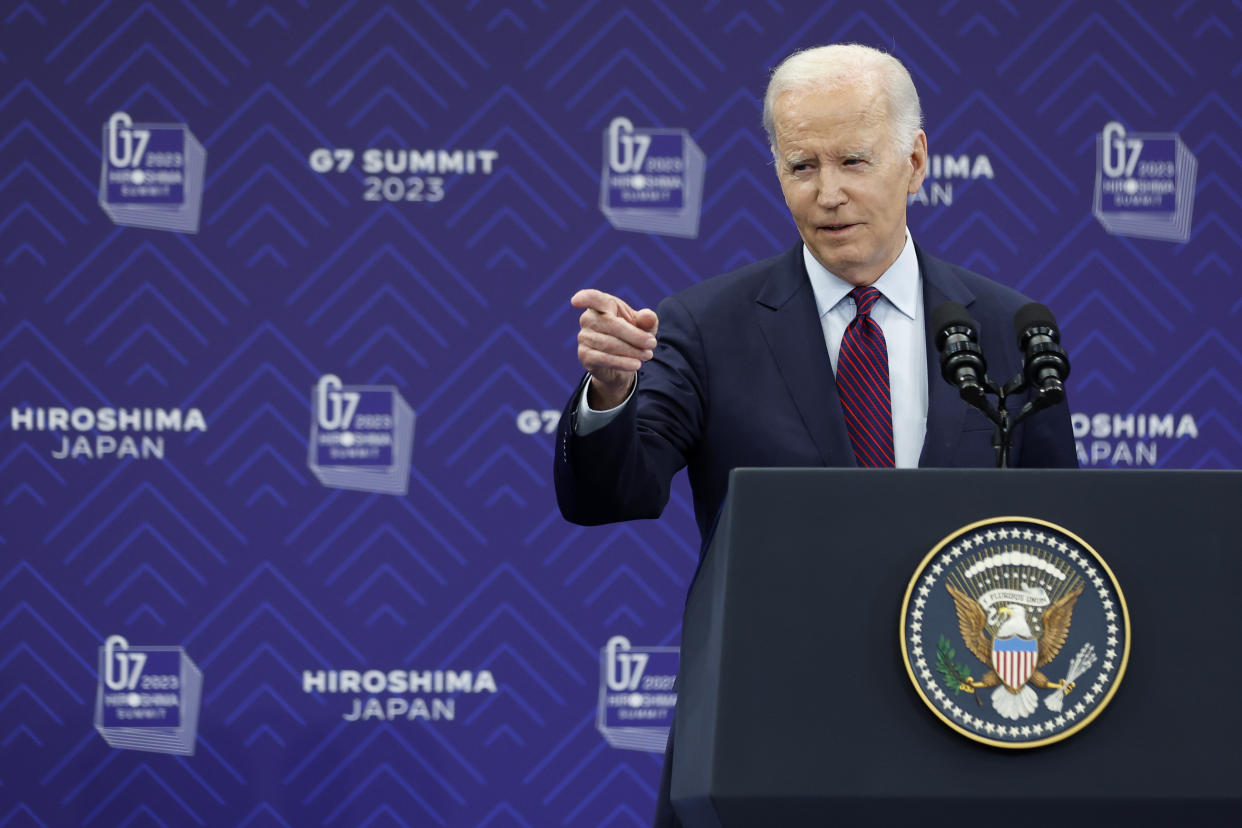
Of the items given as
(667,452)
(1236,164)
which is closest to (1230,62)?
(1236,164)

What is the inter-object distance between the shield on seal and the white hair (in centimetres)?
81

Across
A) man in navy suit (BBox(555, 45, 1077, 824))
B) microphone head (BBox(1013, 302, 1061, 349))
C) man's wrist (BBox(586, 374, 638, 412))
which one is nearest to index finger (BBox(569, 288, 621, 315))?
man's wrist (BBox(586, 374, 638, 412))

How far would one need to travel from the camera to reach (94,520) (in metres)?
3.23

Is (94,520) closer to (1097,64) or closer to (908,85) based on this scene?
(908,85)

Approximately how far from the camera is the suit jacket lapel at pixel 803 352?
4.72 ft

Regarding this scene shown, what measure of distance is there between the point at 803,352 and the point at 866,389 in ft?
0.28

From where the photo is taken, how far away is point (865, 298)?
5.15ft

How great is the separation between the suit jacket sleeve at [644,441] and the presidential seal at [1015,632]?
42 centimetres

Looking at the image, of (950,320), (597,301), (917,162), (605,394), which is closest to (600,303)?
(597,301)

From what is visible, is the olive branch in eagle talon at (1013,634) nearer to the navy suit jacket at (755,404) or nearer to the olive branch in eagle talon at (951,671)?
the olive branch in eagle talon at (951,671)

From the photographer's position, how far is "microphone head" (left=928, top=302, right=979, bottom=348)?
3.88 feet

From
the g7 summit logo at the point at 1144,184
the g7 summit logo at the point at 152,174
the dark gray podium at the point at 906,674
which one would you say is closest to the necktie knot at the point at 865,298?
the dark gray podium at the point at 906,674

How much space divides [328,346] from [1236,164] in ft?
7.55

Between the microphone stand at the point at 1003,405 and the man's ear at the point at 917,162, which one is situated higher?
the man's ear at the point at 917,162
